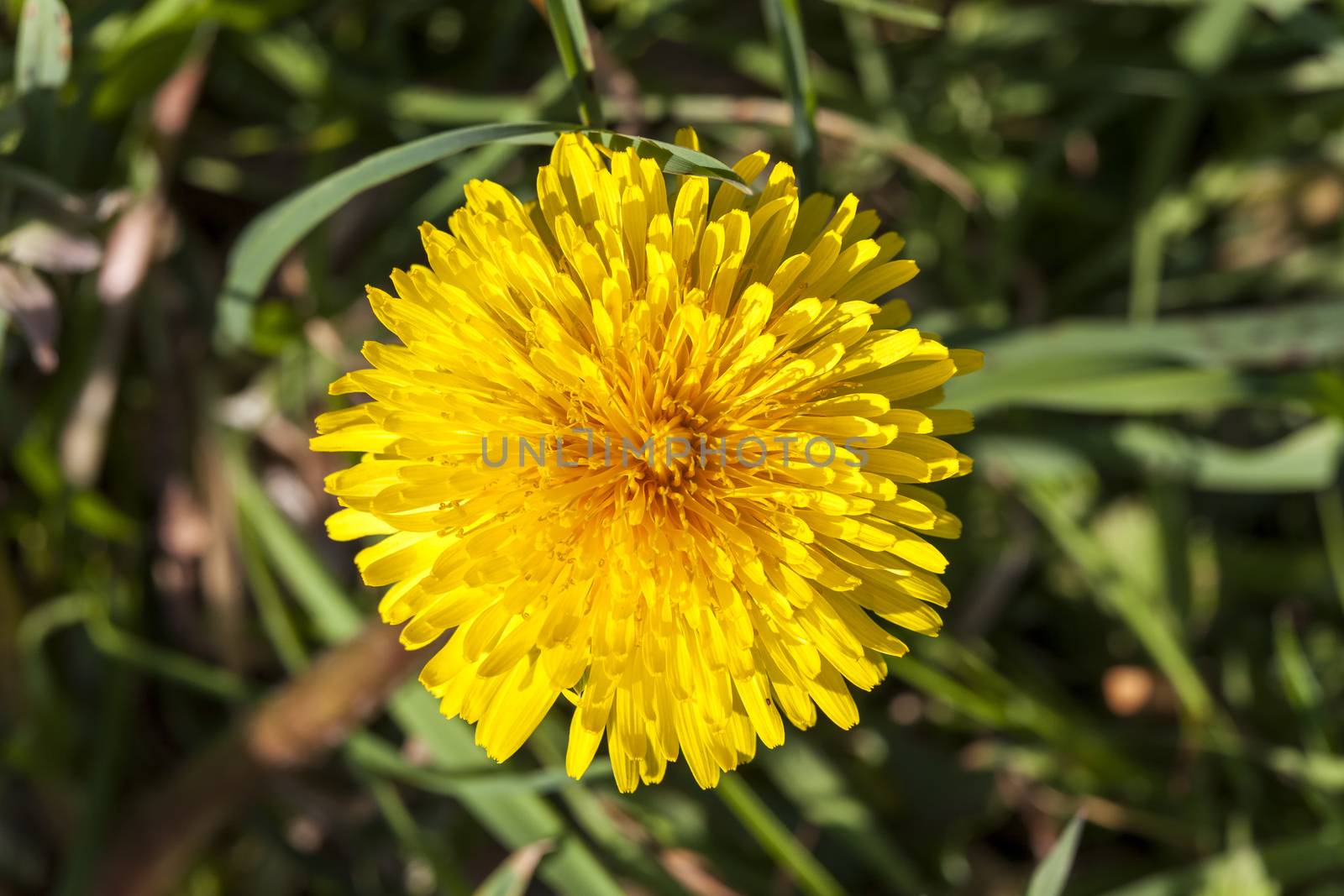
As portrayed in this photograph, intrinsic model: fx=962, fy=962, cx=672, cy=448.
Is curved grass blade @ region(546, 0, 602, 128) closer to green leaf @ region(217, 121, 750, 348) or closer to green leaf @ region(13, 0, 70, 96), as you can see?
green leaf @ region(217, 121, 750, 348)

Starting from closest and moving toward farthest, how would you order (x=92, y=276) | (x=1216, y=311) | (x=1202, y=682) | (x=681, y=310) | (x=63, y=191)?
(x=681, y=310) → (x=63, y=191) → (x=92, y=276) → (x=1202, y=682) → (x=1216, y=311)

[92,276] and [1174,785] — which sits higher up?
[92,276]

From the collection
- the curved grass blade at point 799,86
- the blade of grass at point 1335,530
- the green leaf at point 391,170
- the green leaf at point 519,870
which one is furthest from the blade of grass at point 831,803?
the green leaf at point 391,170

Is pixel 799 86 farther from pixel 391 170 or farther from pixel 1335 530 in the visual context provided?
pixel 1335 530

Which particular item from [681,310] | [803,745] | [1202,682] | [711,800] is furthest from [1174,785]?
[681,310]

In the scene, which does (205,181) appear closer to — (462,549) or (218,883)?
(462,549)

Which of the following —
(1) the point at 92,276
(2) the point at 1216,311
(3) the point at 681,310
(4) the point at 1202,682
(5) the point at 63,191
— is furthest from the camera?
(2) the point at 1216,311
